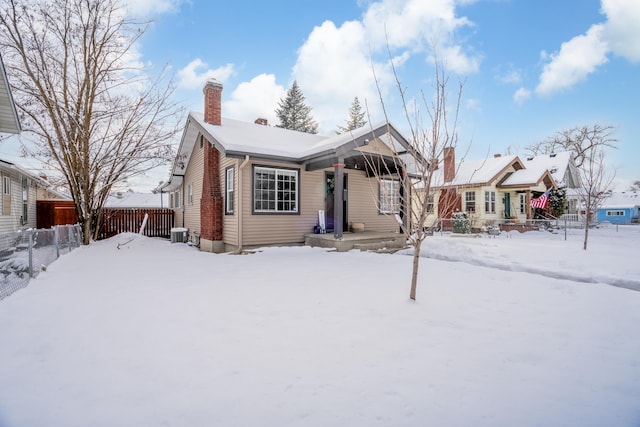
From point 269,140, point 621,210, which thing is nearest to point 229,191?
point 269,140

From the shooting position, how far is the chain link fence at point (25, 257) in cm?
497

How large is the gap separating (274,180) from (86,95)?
870 cm

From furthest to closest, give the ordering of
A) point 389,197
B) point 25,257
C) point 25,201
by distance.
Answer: point 25,201, point 25,257, point 389,197

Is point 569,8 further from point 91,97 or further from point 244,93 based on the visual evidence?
point 244,93

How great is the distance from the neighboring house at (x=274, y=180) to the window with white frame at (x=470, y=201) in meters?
10.5

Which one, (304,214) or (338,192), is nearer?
(338,192)

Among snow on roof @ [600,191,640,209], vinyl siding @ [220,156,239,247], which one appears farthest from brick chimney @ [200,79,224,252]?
snow on roof @ [600,191,640,209]

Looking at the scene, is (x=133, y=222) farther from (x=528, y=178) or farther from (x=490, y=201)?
(x=528, y=178)

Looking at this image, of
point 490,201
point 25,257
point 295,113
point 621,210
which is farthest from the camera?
point 621,210

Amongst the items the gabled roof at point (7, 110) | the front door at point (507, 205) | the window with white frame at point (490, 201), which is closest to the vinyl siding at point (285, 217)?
the gabled roof at point (7, 110)

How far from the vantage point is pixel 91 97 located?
11734 mm

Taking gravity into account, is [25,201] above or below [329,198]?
above

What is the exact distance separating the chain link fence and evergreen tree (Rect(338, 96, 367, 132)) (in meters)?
32.6

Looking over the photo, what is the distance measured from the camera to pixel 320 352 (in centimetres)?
300
